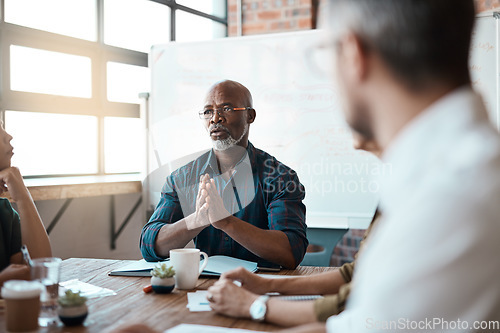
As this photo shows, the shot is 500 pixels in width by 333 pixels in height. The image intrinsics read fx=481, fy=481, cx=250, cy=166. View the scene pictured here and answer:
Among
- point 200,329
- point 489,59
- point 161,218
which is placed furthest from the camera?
point 489,59

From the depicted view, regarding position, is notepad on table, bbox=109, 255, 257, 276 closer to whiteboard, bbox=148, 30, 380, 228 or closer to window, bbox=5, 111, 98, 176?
Result: whiteboard, bbox=148, 30, 380, 228

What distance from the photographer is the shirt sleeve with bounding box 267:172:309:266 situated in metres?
1.70

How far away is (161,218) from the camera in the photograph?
183 centimetres

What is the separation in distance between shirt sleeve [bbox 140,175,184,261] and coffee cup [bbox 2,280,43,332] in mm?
761

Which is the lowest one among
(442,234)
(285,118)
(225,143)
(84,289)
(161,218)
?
(84,289)

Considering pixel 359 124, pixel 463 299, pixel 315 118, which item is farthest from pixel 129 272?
pixel 315 118

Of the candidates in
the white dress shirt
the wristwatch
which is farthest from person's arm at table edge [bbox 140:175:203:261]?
the white dress shirt

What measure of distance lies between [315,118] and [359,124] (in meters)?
2.39

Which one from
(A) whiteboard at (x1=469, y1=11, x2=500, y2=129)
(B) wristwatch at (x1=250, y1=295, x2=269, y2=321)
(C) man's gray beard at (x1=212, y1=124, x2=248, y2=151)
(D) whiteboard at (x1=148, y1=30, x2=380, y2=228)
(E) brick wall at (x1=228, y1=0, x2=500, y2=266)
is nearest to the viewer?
(B) wristwatch at (x1=250, y1=295, x2=269, y2=321)

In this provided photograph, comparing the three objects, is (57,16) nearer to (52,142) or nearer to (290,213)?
(52,142)

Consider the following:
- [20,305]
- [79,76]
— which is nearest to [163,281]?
[20,305]

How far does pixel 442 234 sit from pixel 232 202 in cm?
147

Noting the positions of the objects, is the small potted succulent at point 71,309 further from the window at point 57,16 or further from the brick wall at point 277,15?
the brick wall at point 277,15

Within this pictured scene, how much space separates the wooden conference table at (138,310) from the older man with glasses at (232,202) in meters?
0.27
